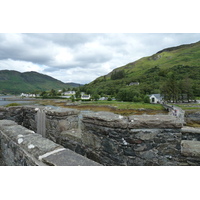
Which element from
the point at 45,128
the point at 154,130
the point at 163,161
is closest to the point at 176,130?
the point at 154,130

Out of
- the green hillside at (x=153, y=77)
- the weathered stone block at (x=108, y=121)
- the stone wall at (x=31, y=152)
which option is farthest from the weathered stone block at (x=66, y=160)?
the green hillside at (x=153, y=77)

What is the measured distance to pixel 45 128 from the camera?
3.80 m

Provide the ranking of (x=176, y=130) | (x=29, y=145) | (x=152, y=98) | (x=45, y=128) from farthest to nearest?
(x=152, y=98)
(x=45, y=128)
(x=176, y=130)
(x=29, y=145)

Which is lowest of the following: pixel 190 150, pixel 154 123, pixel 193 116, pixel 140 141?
pixel 193 116

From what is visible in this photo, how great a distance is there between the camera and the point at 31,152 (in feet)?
6.07

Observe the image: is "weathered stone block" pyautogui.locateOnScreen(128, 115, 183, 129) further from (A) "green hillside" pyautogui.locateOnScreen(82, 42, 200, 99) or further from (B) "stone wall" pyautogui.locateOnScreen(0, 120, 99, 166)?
(A) "green hillside" pyautogui.locateOnScreen(82, 42, 200, 99)

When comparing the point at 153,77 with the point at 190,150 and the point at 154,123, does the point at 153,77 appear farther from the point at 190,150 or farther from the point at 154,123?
the point at 154,123

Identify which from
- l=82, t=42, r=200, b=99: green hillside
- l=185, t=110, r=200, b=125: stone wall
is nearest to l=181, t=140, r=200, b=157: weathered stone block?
l=185, t=110, r=200, b=125: stone wall

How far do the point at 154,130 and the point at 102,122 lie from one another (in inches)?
40.2

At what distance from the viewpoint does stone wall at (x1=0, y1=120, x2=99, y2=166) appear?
62.9 inches

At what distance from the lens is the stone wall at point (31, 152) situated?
160cm

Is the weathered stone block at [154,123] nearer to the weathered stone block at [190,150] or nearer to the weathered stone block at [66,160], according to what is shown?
the weathered stone block at [190,150]

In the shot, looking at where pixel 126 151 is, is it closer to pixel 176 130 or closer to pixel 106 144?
pixel 106 144

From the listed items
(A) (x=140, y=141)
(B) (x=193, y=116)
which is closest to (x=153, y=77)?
(B) (x=193, y=116)
